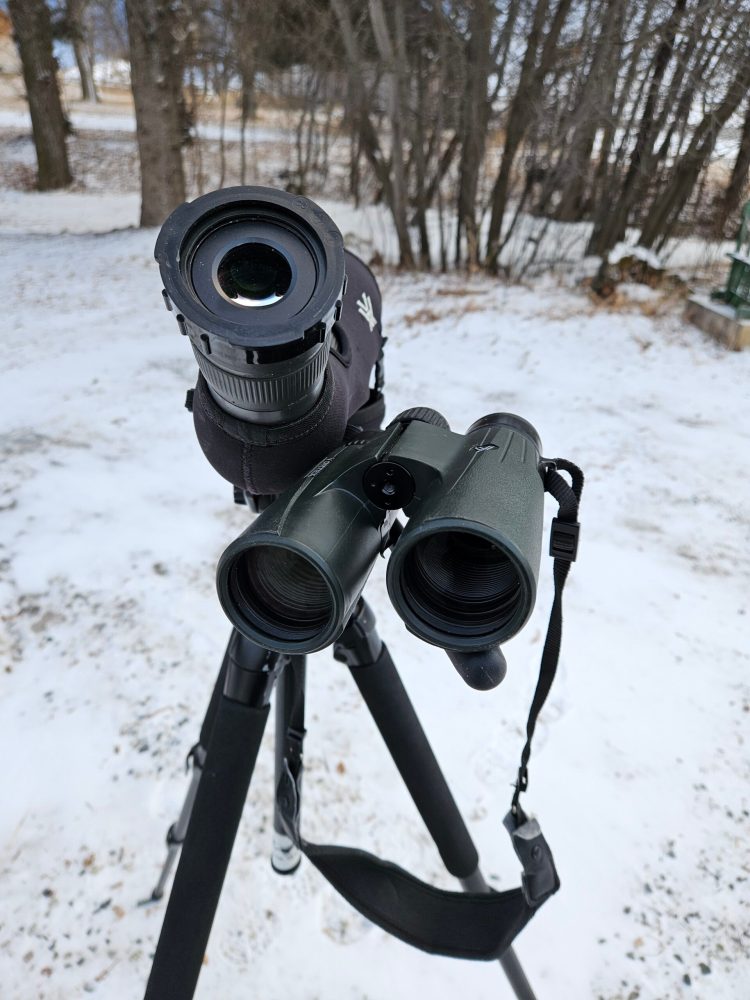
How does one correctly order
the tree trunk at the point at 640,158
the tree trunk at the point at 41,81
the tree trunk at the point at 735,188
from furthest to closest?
the tree trunk at the point at 41,81, the tree trunk at the point at 735,188, the tree trunk at the point at 640,158

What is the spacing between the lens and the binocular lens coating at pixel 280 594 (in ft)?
2.09

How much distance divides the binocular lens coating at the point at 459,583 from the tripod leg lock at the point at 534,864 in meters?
0.39

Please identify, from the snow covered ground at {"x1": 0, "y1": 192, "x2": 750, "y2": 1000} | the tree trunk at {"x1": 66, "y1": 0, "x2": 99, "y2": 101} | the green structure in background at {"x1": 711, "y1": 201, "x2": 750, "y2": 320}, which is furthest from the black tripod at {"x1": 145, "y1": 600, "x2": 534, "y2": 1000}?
the tree trunk at {"x1": 66, "y1": 0, "x2": 99, "y2": 101}

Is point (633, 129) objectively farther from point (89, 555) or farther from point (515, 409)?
point (89, 555)

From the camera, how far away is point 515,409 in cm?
329

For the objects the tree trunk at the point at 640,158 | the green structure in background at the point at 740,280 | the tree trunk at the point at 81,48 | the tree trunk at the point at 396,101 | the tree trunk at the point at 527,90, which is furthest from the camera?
the tree trunk at the point at 81,48

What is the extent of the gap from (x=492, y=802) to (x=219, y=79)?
430 inches

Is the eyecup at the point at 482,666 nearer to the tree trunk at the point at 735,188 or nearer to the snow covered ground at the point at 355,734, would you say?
the snow covered ground at the point at 355,734

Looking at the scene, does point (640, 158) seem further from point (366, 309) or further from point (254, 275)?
point (254, 275)

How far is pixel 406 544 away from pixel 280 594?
Answer: 0.17m

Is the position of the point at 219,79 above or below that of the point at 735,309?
above

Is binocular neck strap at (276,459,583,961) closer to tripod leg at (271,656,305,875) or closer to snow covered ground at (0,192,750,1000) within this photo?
tripod leg at (271,656,305,875)

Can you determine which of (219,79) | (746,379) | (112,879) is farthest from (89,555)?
(219,79)

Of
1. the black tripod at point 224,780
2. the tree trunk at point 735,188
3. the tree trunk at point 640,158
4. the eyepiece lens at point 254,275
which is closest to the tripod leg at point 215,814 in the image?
the black tripod at point 224,780
